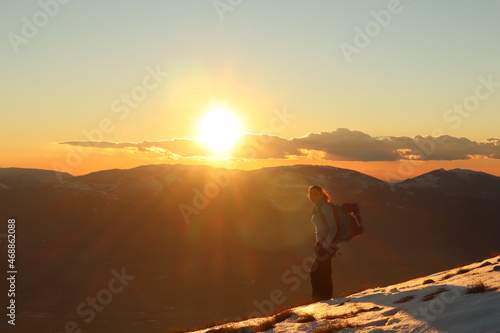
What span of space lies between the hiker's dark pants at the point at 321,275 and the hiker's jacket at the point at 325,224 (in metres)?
0.30

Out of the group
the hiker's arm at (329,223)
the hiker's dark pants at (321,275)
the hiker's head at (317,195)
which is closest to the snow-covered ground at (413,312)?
the hiker's dark pants at (321,275)

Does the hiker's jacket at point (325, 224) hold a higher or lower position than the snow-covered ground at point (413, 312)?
higher

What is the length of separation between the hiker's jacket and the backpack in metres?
0.11

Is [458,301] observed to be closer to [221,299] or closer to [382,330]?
[382,330]

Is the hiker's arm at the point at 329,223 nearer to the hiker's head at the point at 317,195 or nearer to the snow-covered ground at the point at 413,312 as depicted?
the hiker's head at the point at 317,195

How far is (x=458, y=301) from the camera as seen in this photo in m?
8.17

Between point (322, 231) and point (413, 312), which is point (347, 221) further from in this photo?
point (413, 312)

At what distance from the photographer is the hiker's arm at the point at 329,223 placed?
1266cm

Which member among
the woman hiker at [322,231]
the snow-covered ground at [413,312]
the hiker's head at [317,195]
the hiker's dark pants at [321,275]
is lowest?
the snow-covered ground at [413,312]

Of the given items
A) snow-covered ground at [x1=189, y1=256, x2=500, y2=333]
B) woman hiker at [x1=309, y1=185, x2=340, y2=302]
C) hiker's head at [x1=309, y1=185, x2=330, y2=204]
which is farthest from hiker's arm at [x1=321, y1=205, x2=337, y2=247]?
snow-covered ground at [x1=189, y1=256, x2=500, y2=333]

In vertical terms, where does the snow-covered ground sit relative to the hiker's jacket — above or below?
below

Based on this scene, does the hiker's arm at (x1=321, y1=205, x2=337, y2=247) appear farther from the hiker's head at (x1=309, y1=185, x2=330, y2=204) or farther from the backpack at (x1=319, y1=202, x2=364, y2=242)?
the hiker's head at (x1=309, y1=185, x2=330, y2=204)

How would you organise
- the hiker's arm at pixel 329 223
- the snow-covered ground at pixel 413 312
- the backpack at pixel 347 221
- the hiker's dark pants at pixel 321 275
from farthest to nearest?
the hiker's dark pants at pixel 321 275, the backpack at pixel 347 221, the hiker's arm at pixel 329 223, the snow-covered ground at pixel 413 312

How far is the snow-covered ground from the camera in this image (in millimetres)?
7039
